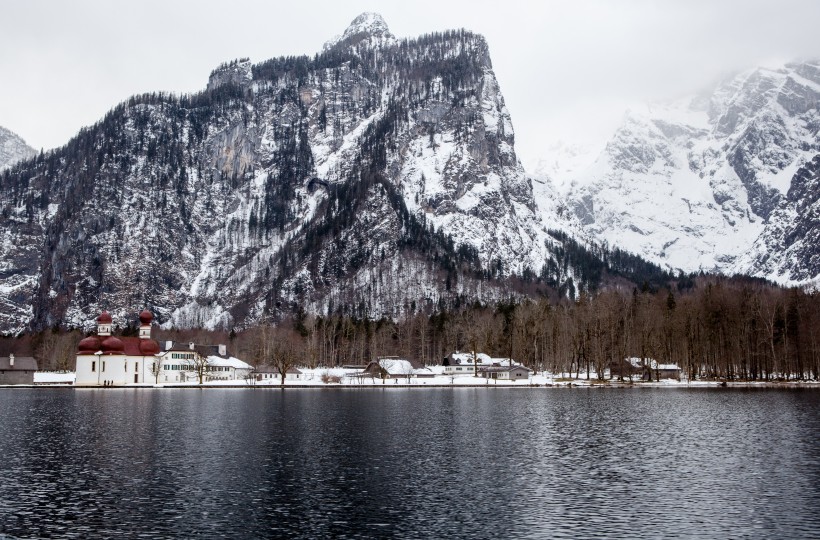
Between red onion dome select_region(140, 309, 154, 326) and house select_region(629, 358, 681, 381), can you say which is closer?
house select_region(629, 358, 681, 381)

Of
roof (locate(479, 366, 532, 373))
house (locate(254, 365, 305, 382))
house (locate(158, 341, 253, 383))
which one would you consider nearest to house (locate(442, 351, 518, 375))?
roof (locate(479, 366, 532, 373))

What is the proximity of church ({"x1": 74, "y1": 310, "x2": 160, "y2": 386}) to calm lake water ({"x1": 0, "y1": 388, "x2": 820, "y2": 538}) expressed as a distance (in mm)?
89190

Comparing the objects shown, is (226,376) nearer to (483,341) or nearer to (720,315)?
(483,341)

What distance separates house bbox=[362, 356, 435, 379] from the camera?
593ft

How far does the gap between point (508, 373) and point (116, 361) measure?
284ft

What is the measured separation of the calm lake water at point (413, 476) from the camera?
32.9 meters

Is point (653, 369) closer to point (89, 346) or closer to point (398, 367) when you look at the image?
point (398, 367)

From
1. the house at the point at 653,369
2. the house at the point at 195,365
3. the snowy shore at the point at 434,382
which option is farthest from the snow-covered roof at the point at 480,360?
the house at the point at 195,365

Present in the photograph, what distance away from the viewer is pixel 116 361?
167m

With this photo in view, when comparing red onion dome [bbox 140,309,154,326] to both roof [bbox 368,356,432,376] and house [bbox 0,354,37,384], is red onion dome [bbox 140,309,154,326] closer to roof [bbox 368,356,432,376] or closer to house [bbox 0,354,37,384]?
house [bbox 0,354,37,384]

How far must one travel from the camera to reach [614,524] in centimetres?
3291

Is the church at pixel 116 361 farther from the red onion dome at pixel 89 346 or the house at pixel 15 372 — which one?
the house at pixel 15 372

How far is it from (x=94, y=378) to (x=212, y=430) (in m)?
112

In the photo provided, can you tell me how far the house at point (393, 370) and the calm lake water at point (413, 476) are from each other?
99866 mm
